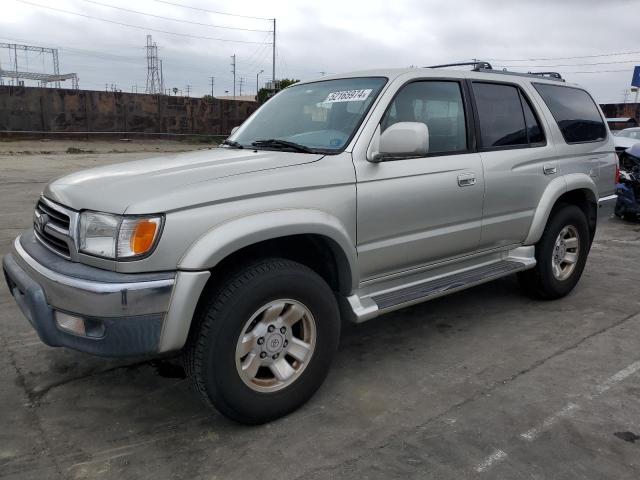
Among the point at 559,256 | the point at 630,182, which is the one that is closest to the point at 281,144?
the point at 559,256

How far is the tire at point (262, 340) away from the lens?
2553 millimetres

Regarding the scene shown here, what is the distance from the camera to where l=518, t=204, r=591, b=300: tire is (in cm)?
448

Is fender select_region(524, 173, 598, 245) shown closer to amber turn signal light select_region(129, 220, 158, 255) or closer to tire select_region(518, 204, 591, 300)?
tire select_region(518, 204, 591, 300)

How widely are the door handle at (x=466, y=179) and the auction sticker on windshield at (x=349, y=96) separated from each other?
2.69ft

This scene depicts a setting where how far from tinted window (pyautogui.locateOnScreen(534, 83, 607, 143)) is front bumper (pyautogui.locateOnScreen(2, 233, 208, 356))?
3.50 m

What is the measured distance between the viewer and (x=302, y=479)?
7.93 ft

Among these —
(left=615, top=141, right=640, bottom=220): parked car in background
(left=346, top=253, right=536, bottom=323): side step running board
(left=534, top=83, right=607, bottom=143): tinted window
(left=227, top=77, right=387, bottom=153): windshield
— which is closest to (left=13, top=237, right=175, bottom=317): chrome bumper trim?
(left=346, top=253, right=536, bottom=323): side step running board

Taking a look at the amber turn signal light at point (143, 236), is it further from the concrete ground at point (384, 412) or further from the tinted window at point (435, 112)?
the tinted window at point (435, 112)

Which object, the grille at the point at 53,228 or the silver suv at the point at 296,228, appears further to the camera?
the grille at the point at 53,228

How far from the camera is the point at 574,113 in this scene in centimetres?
476

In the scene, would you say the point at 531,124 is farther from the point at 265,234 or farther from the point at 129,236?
the point at 129,236

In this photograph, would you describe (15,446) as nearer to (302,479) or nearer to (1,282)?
(302,479)

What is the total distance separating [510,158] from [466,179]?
595 millimetres

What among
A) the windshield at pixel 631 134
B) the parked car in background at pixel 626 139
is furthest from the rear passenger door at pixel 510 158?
the windshield at pixel 631 134
